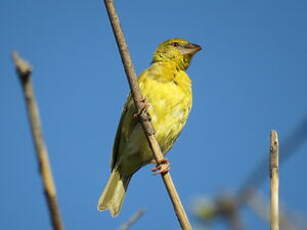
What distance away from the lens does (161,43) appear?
20.9 ft

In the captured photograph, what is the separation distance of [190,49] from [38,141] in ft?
17.6

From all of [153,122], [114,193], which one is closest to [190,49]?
[153,122]

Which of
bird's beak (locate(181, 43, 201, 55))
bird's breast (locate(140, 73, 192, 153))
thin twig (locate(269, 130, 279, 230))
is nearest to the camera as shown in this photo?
thin twig (locate(269, 130, 279, 230))

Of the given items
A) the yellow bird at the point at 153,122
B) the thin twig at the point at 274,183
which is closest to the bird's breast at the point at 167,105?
the yellow bird at the point at 153,122

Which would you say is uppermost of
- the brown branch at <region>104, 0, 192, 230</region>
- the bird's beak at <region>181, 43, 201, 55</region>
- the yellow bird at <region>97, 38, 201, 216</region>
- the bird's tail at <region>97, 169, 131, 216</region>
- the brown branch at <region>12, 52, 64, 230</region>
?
the bird's beak at <region>181, 43, 201, 55</region>

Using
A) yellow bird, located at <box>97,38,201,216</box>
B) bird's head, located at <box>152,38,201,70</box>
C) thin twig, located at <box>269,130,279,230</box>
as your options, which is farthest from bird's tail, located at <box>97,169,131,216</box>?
thin twig, located at <box>269,130,279,230</box>

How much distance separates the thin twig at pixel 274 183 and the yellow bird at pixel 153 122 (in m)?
2.90

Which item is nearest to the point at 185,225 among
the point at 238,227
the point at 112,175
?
the point at 238,227

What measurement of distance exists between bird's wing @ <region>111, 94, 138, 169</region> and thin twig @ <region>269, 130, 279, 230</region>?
3.02 meters

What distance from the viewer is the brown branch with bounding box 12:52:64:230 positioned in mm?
743

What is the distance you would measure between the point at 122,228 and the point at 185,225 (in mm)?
455

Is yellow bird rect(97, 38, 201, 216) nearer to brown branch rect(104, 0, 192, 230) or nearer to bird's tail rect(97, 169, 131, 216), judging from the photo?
bird's tail rect(97, 169, 131, 216)

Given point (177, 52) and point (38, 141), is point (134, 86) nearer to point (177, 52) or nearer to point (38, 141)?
point (38, 141)

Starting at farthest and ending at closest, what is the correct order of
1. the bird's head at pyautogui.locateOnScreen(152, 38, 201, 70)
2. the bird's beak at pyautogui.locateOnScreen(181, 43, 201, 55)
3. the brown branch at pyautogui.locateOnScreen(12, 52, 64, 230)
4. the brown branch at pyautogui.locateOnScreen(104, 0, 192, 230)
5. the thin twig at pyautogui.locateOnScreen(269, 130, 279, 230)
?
the bird's beak at pyautogui.locateOnScreen(181, 43, 201, 55) < the bird's head at pyautogui.locateOnScreen(152, 38, 201, 70) < the brown branch at pyautogui.locateOnScreen(104, 0, 192, 230) < the thin twig at pyautogui.locateOnScreen(269, 130, 279, 230) < the brown branch at pyautogui.locateOnScreen(12, 52, 64, 230)
